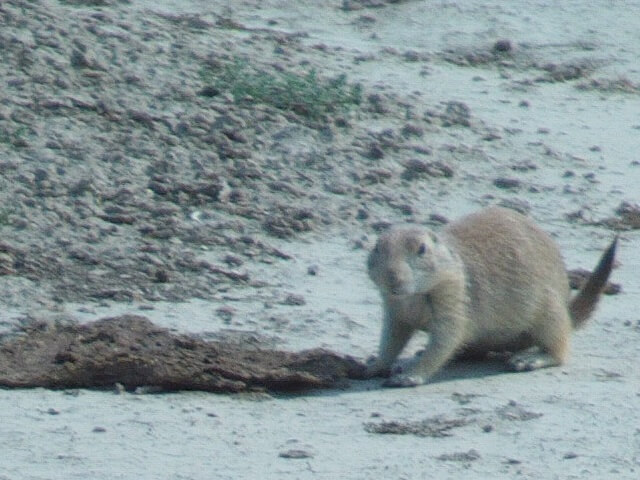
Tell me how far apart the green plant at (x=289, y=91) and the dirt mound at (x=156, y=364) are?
3.68 meters

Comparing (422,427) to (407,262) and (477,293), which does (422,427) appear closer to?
(407,262)

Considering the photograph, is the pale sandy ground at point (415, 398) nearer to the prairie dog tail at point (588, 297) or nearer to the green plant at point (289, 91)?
the prairie dog tail at point (588, 297)

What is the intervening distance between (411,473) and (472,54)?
22.9 feet

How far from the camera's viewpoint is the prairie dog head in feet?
21.6

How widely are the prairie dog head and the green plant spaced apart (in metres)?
3.66

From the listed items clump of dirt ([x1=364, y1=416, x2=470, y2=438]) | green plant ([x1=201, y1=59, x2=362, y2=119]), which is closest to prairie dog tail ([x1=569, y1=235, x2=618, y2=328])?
clump of dirt ([x1=364, y1=416, x2=470, y2=438])

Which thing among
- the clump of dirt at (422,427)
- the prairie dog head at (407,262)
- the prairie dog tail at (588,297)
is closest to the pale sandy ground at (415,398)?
the clump of dirt at (422,427)

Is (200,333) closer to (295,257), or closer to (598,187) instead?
(295,257)

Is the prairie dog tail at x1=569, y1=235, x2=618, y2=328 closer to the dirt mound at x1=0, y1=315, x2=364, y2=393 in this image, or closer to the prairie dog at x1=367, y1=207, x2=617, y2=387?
the prairie dog at x1=367, y1=207, x2=617, y2=387

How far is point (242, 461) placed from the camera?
5.65 m

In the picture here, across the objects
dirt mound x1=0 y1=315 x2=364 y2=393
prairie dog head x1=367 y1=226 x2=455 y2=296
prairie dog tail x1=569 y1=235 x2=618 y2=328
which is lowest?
dirt mound x1=0 y1=315 x2=364 y2=393

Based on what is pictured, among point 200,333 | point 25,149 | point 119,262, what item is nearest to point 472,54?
point 25,149

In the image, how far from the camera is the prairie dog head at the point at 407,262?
659 centimetres

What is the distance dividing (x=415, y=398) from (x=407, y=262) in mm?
545
